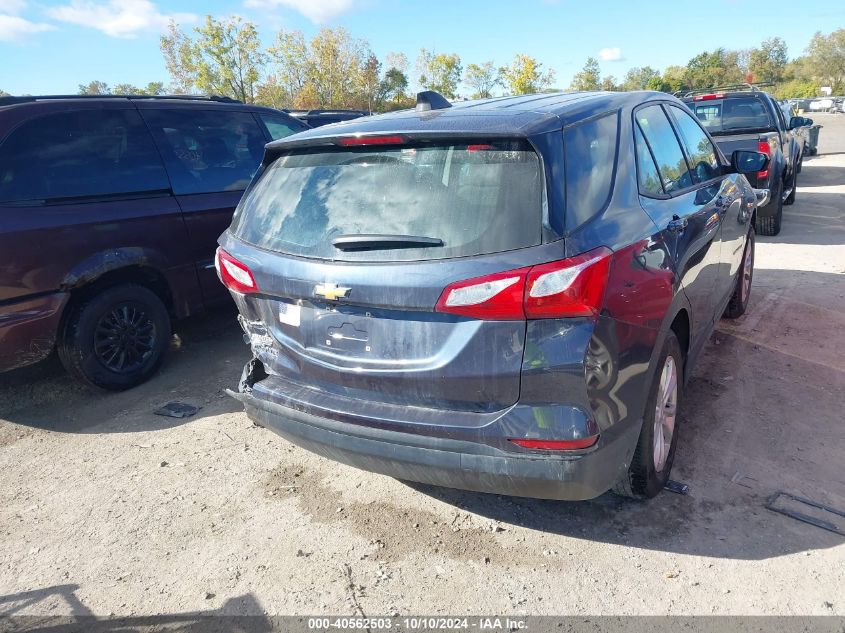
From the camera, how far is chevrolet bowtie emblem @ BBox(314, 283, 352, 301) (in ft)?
8.30

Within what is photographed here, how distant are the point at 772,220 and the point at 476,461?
26.2 ft

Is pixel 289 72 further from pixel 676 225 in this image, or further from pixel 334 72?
pixel 676 225

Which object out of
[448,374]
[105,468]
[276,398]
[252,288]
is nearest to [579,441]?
[448,374]

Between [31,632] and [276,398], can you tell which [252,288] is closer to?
[276,398]

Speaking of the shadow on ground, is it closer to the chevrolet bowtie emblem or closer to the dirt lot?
the dirt lot

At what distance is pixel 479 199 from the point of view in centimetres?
241

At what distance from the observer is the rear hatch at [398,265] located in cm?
233

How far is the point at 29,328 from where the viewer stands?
13.4ft

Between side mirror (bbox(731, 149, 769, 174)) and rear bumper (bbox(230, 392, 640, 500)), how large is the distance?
298cm

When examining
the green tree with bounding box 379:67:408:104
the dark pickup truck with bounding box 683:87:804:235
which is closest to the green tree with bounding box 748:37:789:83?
the green tree with bounding box 379:67:408:104

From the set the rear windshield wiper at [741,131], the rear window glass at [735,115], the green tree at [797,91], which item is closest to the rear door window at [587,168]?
the rear windshield wiper at [741,131]

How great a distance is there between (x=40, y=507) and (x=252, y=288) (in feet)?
5.67

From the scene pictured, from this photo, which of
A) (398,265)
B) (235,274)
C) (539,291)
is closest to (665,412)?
(539,291)

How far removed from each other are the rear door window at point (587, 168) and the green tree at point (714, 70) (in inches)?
2587
